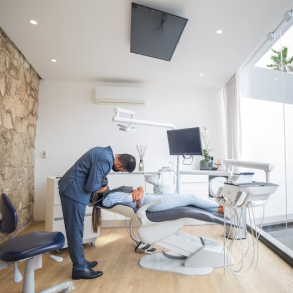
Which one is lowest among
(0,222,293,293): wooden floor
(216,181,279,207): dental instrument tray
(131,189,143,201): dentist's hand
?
(0,222,293,293): wooden floor

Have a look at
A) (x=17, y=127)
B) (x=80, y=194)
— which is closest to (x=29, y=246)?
(x=80, y=194)

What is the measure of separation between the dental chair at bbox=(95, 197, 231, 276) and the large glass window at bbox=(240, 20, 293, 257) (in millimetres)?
829

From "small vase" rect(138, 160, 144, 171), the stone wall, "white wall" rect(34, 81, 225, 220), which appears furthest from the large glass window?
the stone wall

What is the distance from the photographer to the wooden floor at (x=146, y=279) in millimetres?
1565

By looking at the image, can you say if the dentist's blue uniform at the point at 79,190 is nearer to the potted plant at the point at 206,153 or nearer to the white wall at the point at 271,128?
the white wall at the point at 271,128

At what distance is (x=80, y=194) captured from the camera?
1.72 m

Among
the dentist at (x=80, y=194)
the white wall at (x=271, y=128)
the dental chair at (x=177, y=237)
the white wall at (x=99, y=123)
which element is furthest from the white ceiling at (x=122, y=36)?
the dental chair at (x=177, y=237)

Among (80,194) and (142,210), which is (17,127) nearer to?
(80,194)

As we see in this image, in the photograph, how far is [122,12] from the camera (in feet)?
6.19

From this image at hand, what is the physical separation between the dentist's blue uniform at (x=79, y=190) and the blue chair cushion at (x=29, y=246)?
0.98ft

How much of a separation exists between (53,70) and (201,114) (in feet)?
8.28

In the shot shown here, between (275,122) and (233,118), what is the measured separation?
88cm

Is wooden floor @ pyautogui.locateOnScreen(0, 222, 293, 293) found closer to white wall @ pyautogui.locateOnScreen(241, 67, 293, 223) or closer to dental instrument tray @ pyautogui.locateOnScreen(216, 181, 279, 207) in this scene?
white wall @ pyautogui.locateOnScreen(241, 67, 293, 223)

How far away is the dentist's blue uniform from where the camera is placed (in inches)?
66.2
